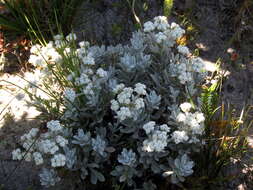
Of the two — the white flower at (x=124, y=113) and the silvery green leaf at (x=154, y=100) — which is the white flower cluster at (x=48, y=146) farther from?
the silvery green leaf at (x=154, y=100)

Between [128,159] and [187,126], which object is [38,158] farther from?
[187,126]

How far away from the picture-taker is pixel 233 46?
13.9ft

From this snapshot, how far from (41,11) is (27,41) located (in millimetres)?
364

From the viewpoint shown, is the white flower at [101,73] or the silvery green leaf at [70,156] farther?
the white flower at [101,73]

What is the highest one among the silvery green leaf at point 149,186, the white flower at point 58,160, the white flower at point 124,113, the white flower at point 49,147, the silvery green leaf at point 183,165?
the white flower at point 124,113

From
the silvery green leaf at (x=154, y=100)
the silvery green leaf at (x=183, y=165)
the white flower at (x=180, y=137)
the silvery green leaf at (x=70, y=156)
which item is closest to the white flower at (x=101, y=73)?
the silvery green leaf at (x=154, y=100)

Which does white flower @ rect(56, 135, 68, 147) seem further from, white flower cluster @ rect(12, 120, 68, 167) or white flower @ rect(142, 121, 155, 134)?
white flower @ rect(142, 121, 155, 134)

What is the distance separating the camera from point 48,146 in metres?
2.56

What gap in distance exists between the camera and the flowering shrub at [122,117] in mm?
2611

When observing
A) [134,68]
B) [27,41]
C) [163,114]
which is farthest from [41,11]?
[163,114]

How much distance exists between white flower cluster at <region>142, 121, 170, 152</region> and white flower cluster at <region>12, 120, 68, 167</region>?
561 mm

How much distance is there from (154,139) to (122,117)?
26 cm

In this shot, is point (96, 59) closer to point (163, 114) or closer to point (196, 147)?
point (163, 114)

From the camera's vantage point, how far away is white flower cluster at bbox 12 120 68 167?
2.51 meters
